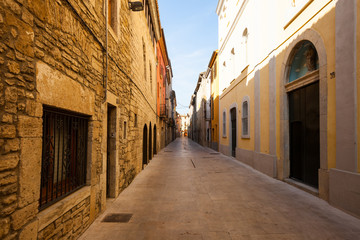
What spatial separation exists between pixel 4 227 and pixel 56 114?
155 centimetres

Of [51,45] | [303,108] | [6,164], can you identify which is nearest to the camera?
[6,164]

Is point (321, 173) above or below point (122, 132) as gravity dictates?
below

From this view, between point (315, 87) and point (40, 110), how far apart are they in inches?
260

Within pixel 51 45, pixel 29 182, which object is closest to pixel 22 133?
pixel 29 182

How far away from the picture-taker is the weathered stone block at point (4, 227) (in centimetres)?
198

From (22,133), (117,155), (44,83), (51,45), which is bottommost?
(117,155)

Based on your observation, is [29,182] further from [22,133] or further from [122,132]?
[122,132]

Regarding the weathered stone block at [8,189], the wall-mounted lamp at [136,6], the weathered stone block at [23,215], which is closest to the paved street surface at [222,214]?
the weathered stone block at [23,215]

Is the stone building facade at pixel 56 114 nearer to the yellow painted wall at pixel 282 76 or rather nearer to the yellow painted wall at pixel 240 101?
the yellow painted wall at pixel 282 76

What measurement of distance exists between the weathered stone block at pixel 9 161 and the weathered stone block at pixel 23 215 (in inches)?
19.0

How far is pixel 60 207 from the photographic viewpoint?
2.94 metres

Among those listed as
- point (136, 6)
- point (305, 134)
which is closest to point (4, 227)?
point (136, 6)

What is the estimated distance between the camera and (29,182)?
7.75ft

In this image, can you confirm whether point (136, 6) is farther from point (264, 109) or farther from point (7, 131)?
point (264, 109)
